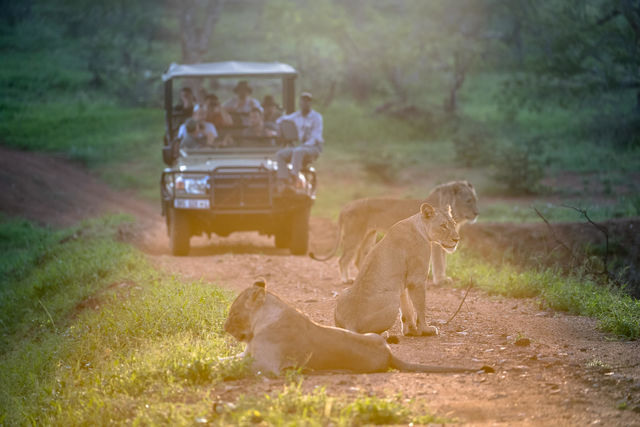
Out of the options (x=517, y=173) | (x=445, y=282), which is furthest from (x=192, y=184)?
(x=517, y=173)

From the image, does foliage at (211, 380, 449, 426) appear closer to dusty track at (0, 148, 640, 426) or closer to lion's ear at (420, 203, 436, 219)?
dusty track at (0, 148, 640, 426)

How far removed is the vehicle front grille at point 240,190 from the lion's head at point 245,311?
5.15 m

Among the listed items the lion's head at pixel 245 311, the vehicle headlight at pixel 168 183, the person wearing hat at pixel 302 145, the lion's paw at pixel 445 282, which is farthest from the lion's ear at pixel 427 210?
the vehicle headlight at pixel 168 183

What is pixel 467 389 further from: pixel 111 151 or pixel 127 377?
pixel 111 151

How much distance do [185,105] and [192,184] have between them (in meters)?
2.17

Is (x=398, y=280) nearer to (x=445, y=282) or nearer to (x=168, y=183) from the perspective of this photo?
(x=445, y=282)

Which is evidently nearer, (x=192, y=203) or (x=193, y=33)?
(x=192, y=203)

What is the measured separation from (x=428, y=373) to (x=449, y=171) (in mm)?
14507

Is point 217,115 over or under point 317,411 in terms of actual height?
over

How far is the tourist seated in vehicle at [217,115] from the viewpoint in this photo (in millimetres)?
10797

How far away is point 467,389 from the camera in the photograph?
455 centimetres

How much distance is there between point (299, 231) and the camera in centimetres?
1067

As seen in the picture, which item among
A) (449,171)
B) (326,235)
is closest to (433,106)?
(449,171)

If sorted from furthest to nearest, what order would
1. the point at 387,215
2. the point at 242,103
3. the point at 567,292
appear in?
the point at 242,103 < the point at 387,215 < the point at 567,292
